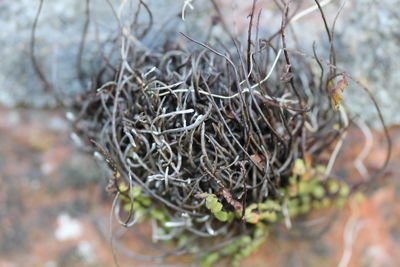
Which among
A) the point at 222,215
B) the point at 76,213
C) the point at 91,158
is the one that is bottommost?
the point at 76,213

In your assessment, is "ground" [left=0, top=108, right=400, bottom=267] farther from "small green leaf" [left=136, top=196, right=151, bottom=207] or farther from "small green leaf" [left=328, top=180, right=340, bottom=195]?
"small green leaf" [left=136, top=196, right=151, bottom=207]

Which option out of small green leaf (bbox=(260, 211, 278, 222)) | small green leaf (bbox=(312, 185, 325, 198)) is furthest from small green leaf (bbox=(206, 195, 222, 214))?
small green leaf (bbox=(312, 185, 325, 198))

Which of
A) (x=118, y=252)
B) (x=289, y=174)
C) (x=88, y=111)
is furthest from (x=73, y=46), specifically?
(x=289, y=174)

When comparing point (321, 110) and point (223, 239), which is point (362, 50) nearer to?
point (321, 110)

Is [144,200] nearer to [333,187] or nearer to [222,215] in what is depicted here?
[222,215]

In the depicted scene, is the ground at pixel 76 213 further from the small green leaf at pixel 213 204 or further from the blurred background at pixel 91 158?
the small green leaf at pixel 213 204

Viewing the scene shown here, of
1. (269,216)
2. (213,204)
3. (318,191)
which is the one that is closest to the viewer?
(213,204)

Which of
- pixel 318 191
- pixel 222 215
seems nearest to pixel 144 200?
pixel 222 215
